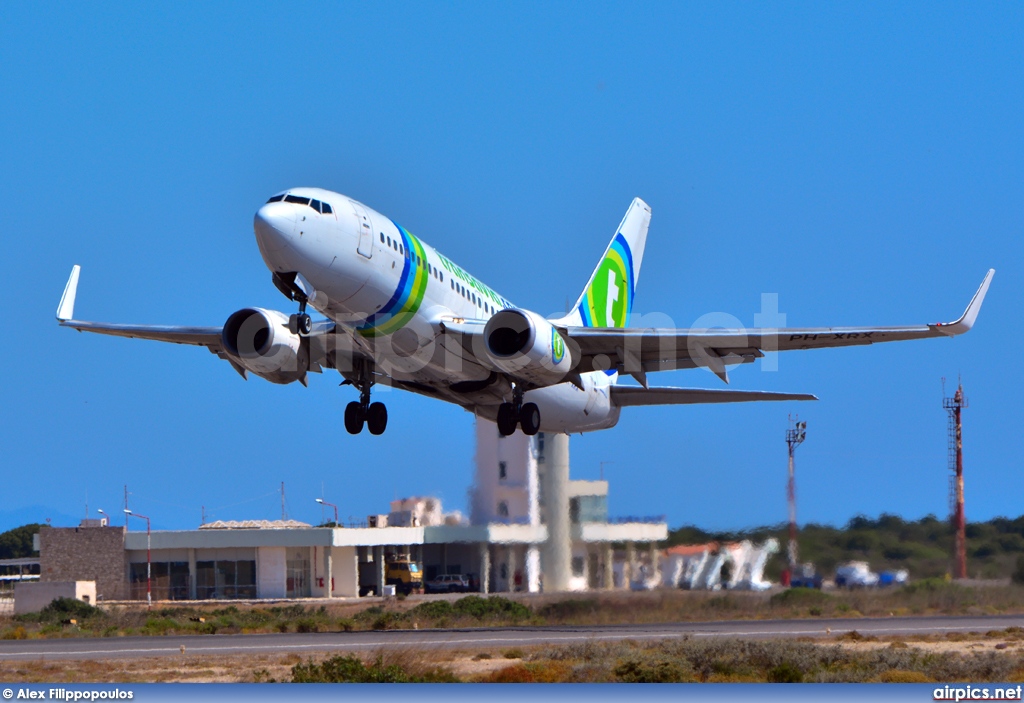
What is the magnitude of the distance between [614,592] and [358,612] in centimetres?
1583

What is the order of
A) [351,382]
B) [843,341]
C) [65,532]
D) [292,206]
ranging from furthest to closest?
[65,532], [351,382], [843,341], [292,206]

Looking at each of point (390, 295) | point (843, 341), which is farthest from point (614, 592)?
point (390, 295)

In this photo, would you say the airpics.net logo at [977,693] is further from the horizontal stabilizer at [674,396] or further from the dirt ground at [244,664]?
the horizontal stabilizer at [674,396]

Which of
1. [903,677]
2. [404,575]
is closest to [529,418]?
[903,677]

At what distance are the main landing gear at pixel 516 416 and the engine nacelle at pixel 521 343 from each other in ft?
7.45

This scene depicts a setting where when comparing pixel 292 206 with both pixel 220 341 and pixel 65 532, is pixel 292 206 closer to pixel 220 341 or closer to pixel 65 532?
pixel 220 341

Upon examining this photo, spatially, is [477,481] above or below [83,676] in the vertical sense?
above

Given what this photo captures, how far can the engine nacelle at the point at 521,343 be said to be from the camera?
29469 millimetres

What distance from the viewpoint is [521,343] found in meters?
29.7

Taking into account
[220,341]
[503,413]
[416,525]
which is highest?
[220,341]

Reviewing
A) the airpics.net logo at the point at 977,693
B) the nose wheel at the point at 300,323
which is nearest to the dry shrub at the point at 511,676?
the nose wheel at the point at 300,323

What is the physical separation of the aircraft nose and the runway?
12734 millimetres

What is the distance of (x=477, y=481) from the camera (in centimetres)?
4162

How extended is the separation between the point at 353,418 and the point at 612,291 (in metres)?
11.3
